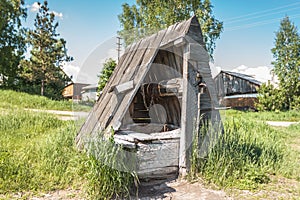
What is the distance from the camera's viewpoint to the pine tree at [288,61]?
16.8m

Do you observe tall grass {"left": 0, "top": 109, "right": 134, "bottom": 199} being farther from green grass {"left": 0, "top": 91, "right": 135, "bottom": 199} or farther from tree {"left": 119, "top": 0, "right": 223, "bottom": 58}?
tree {"left": 119, "top": 0, "right": 223, "bottom": 58}

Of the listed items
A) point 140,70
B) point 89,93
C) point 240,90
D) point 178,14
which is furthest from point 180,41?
point 240,90

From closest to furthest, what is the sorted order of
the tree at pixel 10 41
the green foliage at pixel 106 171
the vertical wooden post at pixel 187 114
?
the green foliage at pixel 106 171, the vertical wooden post at pixel 187 114, the tree at pixel 10 41

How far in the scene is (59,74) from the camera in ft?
65.8

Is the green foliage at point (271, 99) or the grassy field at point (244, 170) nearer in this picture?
the grassy field at point (244, 170)

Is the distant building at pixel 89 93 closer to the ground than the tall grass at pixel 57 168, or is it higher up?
higher up

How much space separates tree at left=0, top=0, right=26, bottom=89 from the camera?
68.6 ft

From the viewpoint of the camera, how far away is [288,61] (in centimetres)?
1731

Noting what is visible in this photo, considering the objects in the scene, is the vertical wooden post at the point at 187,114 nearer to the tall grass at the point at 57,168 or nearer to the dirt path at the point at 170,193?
the dirt path at the point at 170,193

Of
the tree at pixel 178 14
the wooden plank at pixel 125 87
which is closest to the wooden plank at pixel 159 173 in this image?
the wooden plank at pixel 125 87

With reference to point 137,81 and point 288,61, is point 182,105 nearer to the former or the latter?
point 137,81

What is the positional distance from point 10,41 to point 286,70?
81.2 feet

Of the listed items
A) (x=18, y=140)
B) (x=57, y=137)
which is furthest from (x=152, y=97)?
(x=18, y=140)

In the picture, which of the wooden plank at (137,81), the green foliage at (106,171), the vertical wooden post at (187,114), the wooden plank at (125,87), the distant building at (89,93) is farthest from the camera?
the distant building at (89,93)
